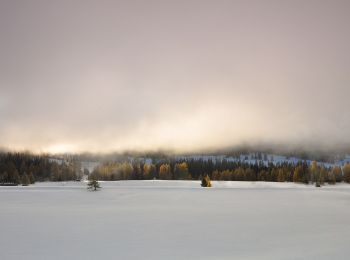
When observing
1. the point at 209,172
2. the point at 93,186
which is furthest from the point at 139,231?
the point at 209,172

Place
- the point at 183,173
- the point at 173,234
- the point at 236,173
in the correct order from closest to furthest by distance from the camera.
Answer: the point at 173,234
the point at 236,173
the point at 183,173

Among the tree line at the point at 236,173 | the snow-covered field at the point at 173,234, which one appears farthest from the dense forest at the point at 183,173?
the snow-covered field at the point at 173,234

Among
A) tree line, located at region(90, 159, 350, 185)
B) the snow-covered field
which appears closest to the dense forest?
tree line, located at region(90, 159, 350, 185)

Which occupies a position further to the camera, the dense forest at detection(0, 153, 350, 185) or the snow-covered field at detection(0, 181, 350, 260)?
Answer: the dense forest at detection(0, 153, 350, 185)

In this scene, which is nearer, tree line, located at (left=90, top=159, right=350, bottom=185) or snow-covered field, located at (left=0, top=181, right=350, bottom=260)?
snow-covered field, located at (left=0, top=181, right=350, bottom=260)

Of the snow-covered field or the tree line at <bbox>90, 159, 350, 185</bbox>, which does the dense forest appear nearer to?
the tree line at <bbox>90, 159, 350, 185</bbox>

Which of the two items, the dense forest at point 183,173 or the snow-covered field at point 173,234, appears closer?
the snow-covered field at point 173,234

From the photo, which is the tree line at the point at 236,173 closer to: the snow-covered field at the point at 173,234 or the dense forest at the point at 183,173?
the dense forest at the point at 183,173

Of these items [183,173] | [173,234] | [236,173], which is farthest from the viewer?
[183,173]

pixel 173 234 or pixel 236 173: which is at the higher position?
pixel 236 173

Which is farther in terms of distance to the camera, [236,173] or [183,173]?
[183,173]

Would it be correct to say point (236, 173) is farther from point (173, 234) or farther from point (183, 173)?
point (173, 234)

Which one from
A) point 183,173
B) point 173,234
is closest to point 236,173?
point 183,173

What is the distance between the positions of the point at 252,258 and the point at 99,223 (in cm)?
1027
